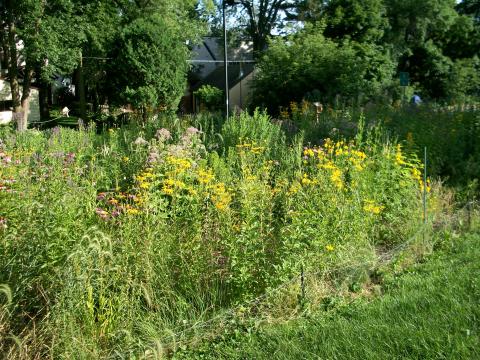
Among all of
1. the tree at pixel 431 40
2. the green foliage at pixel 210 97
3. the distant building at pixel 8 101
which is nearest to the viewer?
the green foliage at pixel 210 97

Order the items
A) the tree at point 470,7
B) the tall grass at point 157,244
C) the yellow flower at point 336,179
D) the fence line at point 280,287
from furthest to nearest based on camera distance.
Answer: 1. the tree at point 470,7
2. the yellow flower at point 336,179
3. the fence line at point 280,287
4. the tall grass at point 157,244

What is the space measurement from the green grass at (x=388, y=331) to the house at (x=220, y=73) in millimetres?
19617

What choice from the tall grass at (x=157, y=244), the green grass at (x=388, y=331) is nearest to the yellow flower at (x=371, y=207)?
the tall grass at (x=157, y=244)

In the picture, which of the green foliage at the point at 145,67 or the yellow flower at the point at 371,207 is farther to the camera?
the green foliage at the point at 145,67

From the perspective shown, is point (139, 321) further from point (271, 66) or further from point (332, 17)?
point (332, 17)

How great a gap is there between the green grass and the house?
19617mm

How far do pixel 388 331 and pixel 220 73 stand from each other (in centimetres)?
4109

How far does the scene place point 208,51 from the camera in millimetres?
55281

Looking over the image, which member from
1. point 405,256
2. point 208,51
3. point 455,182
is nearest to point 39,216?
point 405,256

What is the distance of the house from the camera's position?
3481cm

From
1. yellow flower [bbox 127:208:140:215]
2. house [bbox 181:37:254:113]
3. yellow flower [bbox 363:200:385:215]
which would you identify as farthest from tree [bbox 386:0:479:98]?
yellow flower [bbox 127:208:140:215]

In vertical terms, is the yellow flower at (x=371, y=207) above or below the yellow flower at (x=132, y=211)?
below

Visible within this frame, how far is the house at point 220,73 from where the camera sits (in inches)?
1370

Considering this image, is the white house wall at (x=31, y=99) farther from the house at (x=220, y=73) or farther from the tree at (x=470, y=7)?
the tree at (x=470, y=7)
